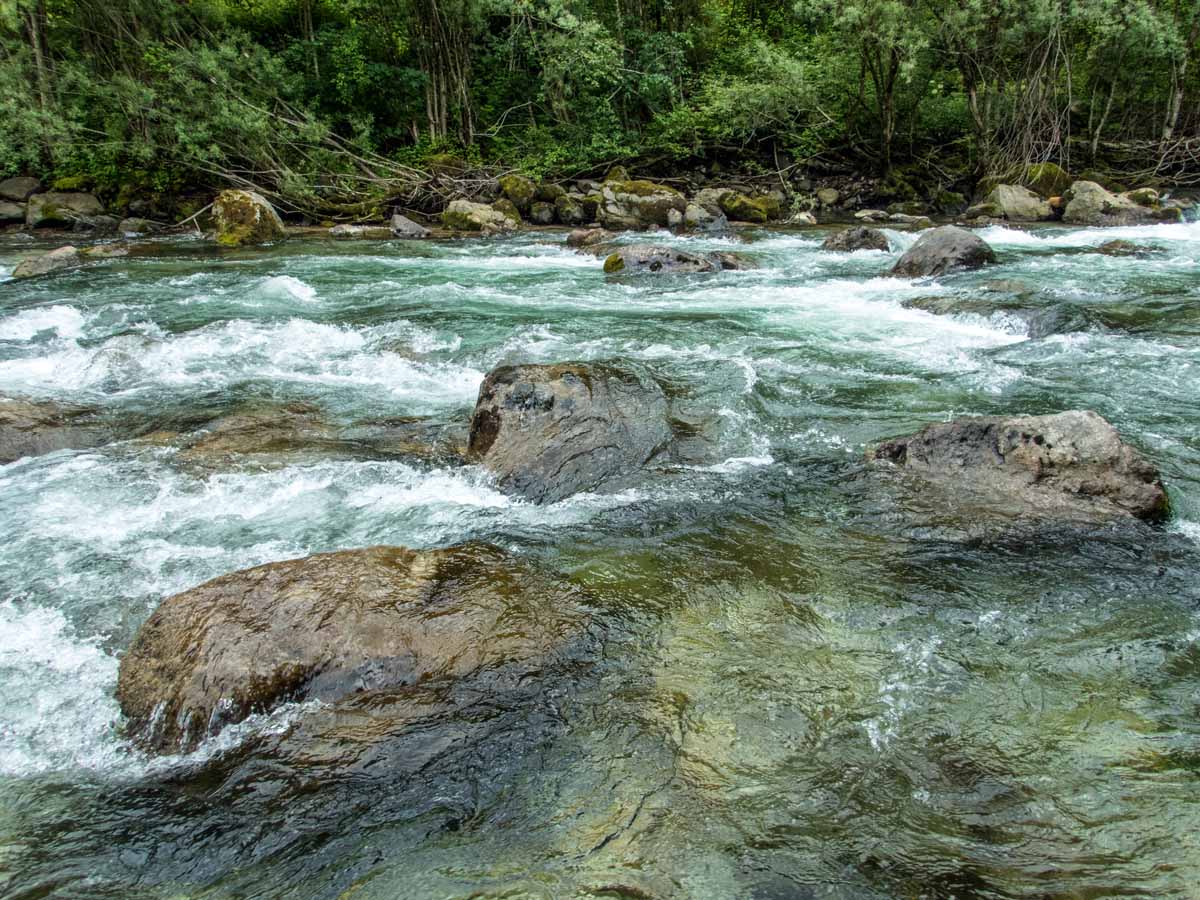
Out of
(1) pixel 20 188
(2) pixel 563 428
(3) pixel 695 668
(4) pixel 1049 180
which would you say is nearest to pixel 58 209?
(1) pixel 20 188

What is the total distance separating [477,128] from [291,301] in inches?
580

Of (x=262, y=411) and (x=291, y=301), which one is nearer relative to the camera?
(x=262, y=411)

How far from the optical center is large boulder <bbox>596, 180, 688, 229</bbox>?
18.4 meters

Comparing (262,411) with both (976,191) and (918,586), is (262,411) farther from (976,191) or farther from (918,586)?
(976,191)

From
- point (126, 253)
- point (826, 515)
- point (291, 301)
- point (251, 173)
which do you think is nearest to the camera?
point (826, 515)

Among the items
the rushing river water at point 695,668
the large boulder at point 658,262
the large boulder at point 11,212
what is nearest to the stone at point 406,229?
the large boulder at point 658,262

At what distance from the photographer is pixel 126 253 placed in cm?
1496

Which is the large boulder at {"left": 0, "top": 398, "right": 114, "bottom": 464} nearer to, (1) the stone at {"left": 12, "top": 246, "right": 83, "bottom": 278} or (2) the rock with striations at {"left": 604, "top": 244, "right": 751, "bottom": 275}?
(2) the rock with striations at {"left": 604, "top": 244, "right": 751, "bottom": 275}

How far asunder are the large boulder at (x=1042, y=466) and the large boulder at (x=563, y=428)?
6.10 feet

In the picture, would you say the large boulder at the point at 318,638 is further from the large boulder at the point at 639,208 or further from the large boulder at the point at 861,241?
the large boulder at the point at 639,208

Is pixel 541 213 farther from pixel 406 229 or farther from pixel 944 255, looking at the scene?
pixel 944 255

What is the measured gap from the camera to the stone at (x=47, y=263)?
12.7 m

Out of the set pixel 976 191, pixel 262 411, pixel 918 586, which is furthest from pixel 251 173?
pixel 918 586

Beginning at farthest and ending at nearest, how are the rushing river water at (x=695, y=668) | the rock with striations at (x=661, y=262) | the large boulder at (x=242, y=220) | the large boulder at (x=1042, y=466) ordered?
1. the large boulder at (x=242, y=220)
2. the rock with striations at (x=661, y=262)
3. the large boulder at (x=1042, y=466)
4. the rushing river water at (x=695, y=668)
